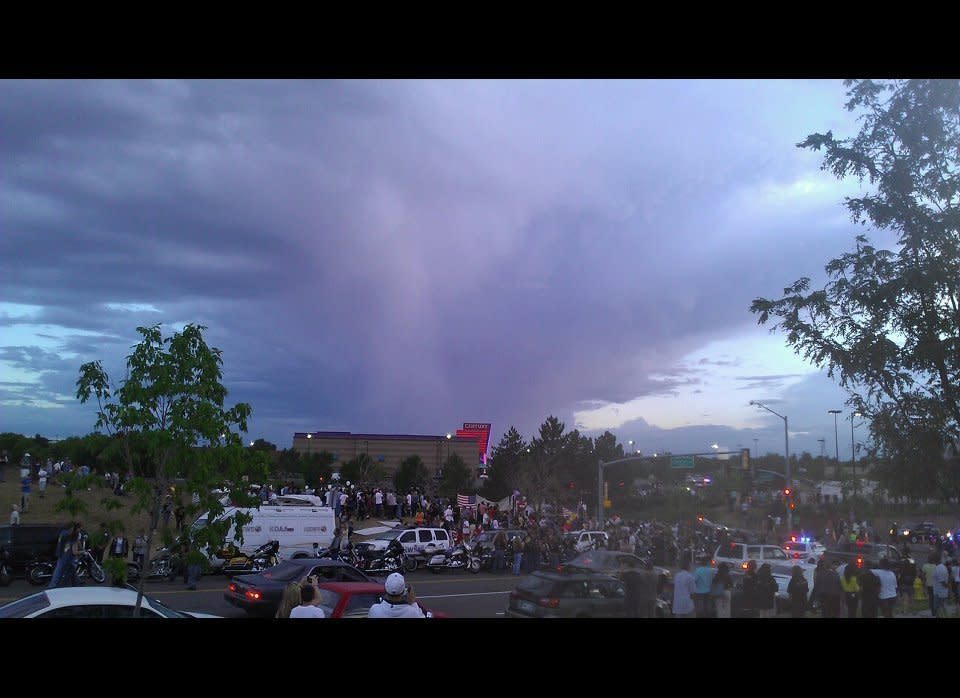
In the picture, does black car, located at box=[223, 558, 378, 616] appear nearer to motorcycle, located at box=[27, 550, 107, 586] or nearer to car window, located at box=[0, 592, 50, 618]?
motorcycle, located at box=[27, 550, 107, 586]

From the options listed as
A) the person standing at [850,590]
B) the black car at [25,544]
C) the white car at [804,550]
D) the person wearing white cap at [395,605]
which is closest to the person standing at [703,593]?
the person standing at [850,590]

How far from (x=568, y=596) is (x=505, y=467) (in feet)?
156

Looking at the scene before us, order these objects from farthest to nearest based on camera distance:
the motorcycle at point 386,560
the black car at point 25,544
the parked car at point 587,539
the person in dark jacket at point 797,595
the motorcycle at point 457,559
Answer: the parked car at point 587,539
the motorcycle at point 457,559
the motorcycle at point 386,560
the black car at point 25,544
the person in dark jacket at point 797,595

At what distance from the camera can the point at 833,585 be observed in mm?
12445

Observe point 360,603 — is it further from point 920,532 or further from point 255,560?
point 920,532

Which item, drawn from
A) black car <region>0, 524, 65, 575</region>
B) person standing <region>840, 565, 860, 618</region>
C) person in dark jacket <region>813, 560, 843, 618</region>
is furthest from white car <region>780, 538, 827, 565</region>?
black car <region>0, 524, 65, 575</region>

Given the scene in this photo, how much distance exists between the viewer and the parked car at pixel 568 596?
11781 mm

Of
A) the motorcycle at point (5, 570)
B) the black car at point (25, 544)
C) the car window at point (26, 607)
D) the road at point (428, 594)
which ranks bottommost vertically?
the road at point (428, 594)

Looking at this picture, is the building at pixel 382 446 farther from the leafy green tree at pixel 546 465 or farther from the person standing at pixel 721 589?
the person standing at pixel 721 589

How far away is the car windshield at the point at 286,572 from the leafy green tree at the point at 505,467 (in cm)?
3797
